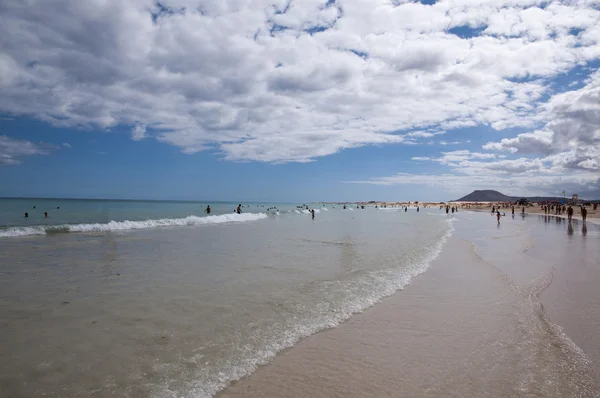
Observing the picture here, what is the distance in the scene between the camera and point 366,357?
494cm

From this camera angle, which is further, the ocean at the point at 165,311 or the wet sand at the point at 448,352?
the ocean at the point at 165,311

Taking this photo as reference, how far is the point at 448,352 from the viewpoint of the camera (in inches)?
201

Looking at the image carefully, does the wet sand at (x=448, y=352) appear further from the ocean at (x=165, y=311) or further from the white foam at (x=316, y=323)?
the ocean at (x=165, y=311)

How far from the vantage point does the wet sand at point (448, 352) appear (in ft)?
13.5

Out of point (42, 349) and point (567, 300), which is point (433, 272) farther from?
point (42, 349)

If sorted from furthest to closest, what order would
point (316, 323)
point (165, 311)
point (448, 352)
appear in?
point (165, 311), point (316, 323), point (448, 352)

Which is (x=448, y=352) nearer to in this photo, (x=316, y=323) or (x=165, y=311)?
(x=316, y=323)

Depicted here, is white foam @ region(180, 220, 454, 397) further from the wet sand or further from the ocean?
the wet sand

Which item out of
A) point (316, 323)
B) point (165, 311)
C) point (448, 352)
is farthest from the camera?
point (165, 311)

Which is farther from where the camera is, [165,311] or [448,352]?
[165,311]

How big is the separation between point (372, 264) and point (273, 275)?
160 inches

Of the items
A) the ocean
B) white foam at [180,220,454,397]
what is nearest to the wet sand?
white foam at [180,220,454,397]

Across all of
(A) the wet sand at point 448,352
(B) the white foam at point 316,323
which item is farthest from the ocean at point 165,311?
(A) the wet sand at point 448,352

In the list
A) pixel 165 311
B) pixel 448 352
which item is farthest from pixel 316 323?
pixel 165 311
